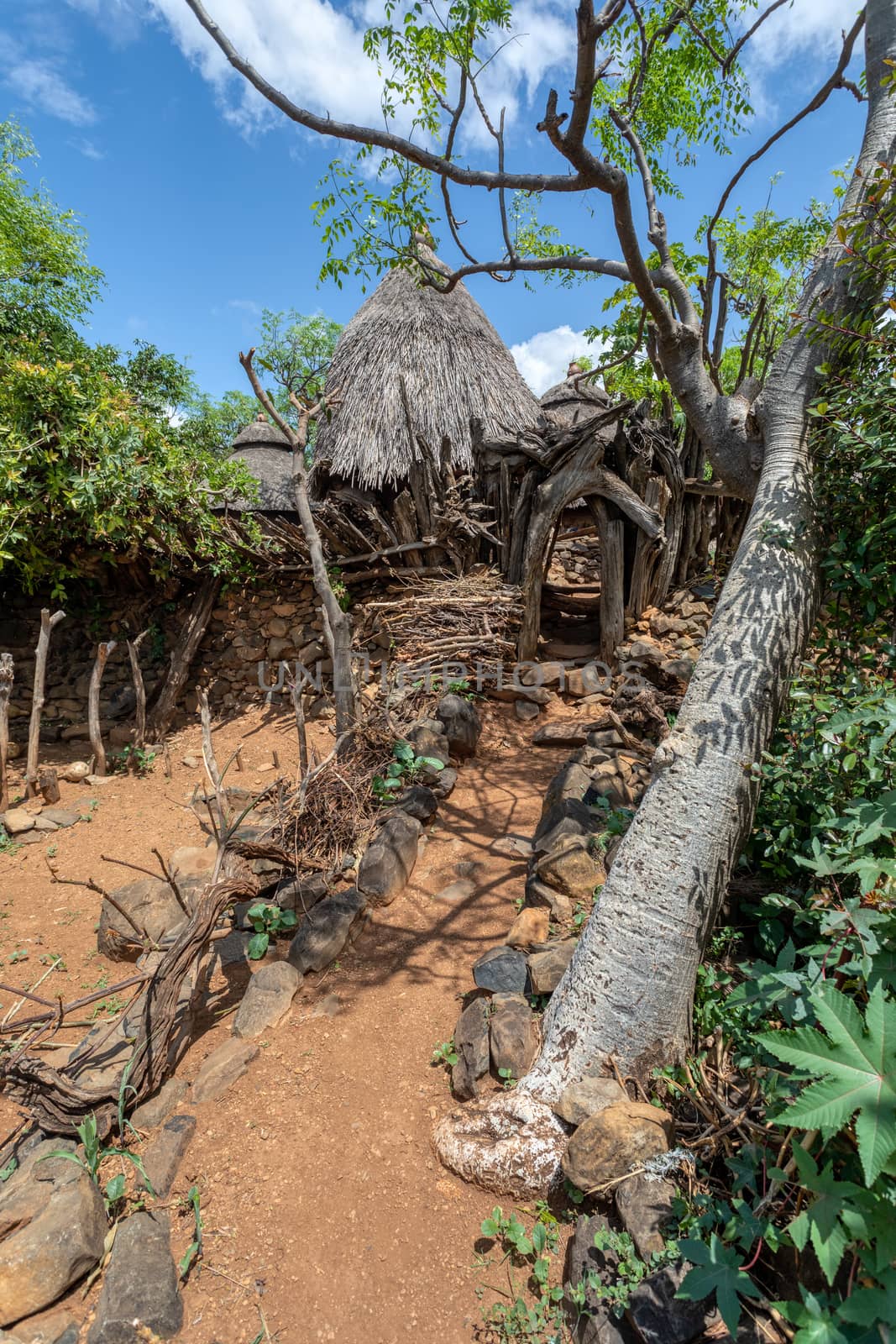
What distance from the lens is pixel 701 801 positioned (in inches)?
79.3

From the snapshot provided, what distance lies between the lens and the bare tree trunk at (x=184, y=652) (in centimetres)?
724

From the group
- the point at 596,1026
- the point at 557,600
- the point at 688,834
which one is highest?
the point at 557,600

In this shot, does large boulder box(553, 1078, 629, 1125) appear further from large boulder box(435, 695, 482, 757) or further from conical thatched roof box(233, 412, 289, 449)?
conical thatched roof box(233, 412, 289, 449)

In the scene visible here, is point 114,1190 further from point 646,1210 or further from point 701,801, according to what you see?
point 701,801

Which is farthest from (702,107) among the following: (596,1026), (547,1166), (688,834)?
(547,1166)

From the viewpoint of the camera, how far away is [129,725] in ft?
24.2

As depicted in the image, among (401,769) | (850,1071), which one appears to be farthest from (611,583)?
(850,1071)

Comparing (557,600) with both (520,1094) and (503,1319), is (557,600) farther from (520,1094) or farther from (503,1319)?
(503,1319)

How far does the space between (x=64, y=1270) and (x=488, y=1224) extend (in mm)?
1191

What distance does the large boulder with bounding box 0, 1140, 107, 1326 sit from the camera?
1590mm

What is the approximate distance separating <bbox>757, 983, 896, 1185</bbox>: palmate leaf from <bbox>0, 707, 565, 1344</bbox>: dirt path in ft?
4.06

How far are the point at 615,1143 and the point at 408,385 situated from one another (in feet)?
24.8

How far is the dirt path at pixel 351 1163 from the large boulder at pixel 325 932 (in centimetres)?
8

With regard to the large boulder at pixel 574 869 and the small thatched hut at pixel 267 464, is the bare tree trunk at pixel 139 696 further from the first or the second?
the large boulder at pixel 574 869
